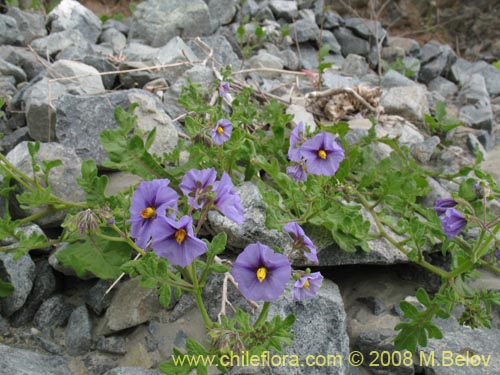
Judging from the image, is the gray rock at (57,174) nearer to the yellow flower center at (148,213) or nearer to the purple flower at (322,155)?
the yellow flower center at (148,213)

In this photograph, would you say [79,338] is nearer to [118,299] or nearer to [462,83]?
[118,299]

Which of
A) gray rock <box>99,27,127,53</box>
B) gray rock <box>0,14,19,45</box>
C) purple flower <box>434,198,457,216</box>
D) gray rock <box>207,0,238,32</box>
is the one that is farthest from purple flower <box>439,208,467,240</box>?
gray rock <box>207,0,238,32</box>

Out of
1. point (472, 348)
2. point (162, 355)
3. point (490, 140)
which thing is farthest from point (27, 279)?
point (490, 140)

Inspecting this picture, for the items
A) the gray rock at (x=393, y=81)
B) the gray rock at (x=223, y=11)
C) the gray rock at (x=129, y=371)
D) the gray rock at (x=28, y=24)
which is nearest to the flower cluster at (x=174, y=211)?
the gray rock at (x=129, y=371)

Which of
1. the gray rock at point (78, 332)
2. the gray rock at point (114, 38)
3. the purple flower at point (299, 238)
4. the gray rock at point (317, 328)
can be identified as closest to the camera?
the purple flower at point (299, 238)

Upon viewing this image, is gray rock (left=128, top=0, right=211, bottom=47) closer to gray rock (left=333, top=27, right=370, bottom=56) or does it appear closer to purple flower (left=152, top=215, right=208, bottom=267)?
gray rock (left=333, top=27, right=370, bottom=56)

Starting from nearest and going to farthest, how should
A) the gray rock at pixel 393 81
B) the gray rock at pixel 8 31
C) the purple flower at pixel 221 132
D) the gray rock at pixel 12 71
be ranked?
the purple flower at pixel 221 132 < the gray rock at pixel 12 71 < the gray rock at pixel 8 31 < the gray rock at pixel 393 81
